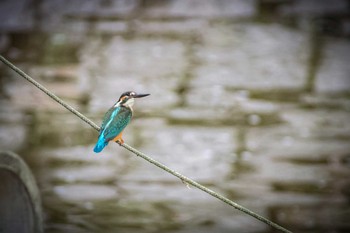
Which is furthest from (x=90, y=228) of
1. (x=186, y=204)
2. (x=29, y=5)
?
(x=29, y=5)

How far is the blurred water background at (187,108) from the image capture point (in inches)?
80.8

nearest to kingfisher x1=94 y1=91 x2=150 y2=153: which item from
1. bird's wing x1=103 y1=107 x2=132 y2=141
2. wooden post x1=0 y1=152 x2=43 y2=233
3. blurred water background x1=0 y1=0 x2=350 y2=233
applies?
bird's wing x1=103 y1=107 x2=132 y2=141

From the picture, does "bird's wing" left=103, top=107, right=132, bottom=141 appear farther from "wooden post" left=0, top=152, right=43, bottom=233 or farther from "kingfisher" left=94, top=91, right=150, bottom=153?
"wooden post" left=0, top=152, right=43, bottom=233

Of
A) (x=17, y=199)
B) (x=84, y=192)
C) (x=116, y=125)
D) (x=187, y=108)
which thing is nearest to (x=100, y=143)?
(x=116, y=125)

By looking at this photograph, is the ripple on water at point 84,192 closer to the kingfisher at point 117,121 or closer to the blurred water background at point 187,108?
the blurred water background at point 187,108

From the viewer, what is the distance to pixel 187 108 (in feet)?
7.55

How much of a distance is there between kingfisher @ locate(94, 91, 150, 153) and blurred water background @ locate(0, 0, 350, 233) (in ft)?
4.13

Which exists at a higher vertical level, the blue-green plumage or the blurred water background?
the blurred water background

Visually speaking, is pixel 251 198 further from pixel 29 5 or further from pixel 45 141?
pixel 29 5

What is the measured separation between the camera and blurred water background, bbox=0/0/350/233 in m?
2.05

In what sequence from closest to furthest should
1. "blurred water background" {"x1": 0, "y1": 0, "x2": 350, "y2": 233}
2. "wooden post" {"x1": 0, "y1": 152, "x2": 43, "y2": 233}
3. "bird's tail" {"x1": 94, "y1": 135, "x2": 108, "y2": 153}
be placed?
1. "bird's tail" {"x1": 94, "y1": 135, "x2": 108, "y2": 153}
2. "wooden post" {"x1": 0, "y1": 152, "x2": 43, "y2": 233}
3. "blurred water background" {"x1": 0, "y1": 0, "x2": 350, "y2": 233}

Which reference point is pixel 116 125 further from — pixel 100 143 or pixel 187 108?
pixel 187 108

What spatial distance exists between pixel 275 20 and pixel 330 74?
424 millimetres

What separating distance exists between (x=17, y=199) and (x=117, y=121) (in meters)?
0.94
